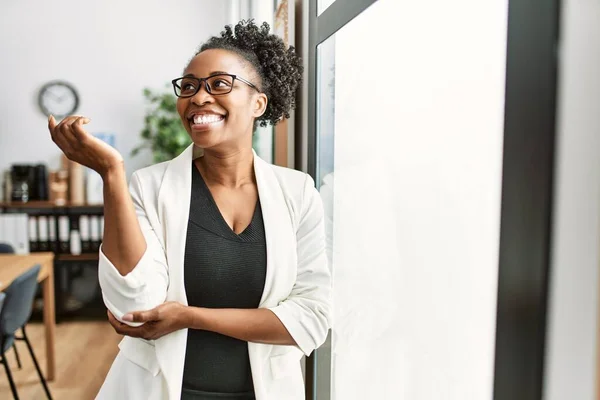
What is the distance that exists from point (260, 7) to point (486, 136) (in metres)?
1.50

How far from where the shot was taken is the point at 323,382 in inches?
55.9

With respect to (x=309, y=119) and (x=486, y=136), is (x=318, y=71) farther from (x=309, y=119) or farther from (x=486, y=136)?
(x=486, y=136)

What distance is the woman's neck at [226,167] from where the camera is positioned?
932mm

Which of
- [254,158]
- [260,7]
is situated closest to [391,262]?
[254,158]

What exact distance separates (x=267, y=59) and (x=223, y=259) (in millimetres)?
357

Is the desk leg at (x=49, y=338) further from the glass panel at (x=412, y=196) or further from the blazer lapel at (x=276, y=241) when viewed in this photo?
the blazer lapel at (x=276, y=241)

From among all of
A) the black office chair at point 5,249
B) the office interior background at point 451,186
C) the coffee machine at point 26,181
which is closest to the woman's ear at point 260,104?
the office interior background at point 451,186

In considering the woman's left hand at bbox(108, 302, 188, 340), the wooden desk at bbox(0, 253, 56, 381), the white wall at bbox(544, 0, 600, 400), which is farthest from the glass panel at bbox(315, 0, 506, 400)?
the wooden desk at bbox(0, 253, 56, 381)

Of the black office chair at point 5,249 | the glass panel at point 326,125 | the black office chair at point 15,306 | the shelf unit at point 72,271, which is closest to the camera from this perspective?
the glass panel at point 326,125

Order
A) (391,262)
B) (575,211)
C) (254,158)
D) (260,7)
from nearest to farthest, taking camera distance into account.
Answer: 1. (575,211)
2. (254,158)
3. (391,262)
4. (260,7)

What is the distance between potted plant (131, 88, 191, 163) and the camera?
349 centimetres

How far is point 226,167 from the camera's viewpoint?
938 mm

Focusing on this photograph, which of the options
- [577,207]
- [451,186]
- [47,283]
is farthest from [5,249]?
[577,207]

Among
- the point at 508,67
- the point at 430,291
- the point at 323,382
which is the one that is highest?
the point at 508,67
